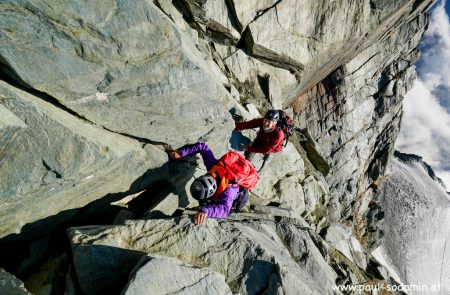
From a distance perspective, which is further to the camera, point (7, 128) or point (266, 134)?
point (266, 134)

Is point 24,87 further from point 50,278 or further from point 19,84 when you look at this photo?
point 50,278

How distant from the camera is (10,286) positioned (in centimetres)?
824

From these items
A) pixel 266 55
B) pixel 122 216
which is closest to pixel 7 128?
pixel 122 216

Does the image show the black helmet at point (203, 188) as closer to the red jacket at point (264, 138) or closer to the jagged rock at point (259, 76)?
the red jacket at point (264, 138)

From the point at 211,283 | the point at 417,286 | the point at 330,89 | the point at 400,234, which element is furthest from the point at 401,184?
the point at 211,283

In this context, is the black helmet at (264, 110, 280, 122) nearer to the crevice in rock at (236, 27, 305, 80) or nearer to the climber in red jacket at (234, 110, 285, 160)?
the climber in red jacket at (234, 110, 285, 160)

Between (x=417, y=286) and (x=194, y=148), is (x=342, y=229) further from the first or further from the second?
(x=417, y=286)

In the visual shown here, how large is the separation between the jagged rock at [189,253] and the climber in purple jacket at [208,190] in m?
0.45

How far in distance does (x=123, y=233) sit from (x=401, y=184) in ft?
221

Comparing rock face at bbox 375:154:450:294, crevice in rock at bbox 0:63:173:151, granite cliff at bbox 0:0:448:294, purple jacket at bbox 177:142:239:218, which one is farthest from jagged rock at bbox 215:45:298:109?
rock face at bbox 375:154:450:294

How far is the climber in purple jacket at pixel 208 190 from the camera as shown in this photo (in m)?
12.0

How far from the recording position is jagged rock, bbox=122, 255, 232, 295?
857 centimetres

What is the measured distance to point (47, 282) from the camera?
32.9ft

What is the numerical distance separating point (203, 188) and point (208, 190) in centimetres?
22
